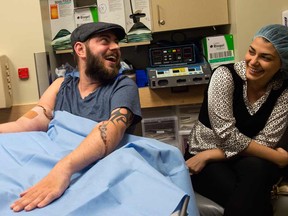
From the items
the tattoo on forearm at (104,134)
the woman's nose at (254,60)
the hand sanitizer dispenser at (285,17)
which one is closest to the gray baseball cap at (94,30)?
the tattoo on forearm at (104,134)

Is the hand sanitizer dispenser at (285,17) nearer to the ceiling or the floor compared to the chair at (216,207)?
nearer to the ceiling

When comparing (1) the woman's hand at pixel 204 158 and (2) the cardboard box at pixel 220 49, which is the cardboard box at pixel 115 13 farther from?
(1) the woman's hand at pixel 204 158

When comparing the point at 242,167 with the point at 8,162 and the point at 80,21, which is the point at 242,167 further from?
the point at 80,21

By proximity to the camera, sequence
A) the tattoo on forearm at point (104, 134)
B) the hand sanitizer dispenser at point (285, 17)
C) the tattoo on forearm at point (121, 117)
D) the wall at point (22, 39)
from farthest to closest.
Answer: the wall at point (22, 39) → the hand sanitizer dispenser at point (285, 17) → the tattoo on forearm at point (121, 117) → the tattoo on forearm at point (104, 134)

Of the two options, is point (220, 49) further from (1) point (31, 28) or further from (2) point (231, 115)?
(1) point (31, 28)

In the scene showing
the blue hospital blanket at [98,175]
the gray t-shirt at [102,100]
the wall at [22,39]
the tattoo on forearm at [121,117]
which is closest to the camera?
the blue hospital blanket at [98,175]

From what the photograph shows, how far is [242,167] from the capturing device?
5.12 feet

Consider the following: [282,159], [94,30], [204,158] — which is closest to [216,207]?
[204,158]

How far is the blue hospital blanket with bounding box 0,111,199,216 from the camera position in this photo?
2.89 ft

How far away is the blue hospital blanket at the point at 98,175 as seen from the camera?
880mm

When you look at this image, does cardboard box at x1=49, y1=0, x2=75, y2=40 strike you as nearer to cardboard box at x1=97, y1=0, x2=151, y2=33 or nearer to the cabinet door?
cardboard box at x1=97, y1=0, x2=151, y2=33

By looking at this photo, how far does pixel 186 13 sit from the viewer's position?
7.56ft

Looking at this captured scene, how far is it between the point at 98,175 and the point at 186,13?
1.60m

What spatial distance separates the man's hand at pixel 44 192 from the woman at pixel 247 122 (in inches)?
30.8
